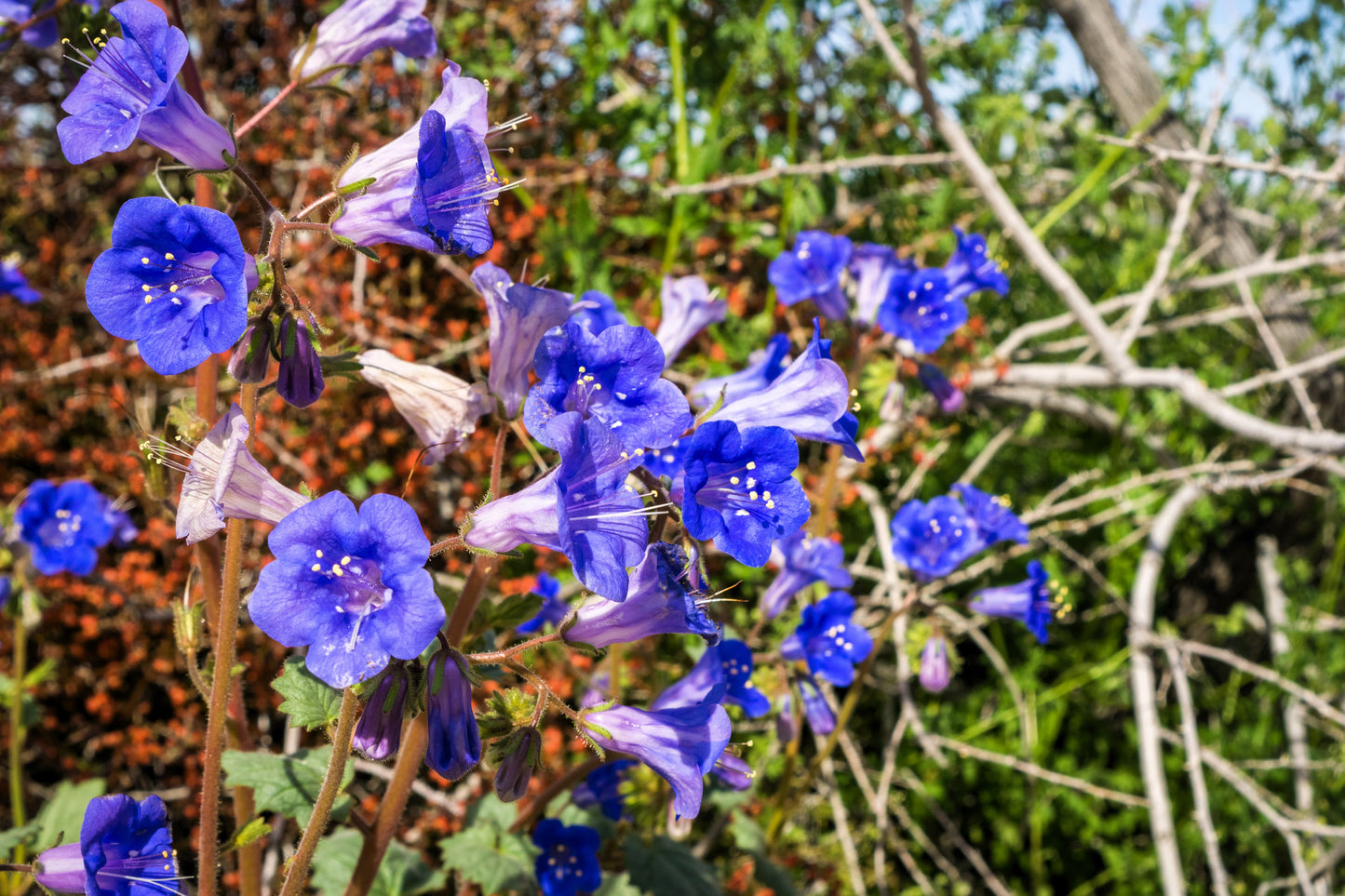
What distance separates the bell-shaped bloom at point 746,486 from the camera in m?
1.31

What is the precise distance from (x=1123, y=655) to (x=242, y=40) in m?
4.82

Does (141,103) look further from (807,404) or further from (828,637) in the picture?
(828,637)

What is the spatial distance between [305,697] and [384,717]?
9.9 inches

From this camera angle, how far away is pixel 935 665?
2352 mm

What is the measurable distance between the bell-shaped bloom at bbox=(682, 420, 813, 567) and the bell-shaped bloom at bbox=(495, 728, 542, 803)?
14.4 inches

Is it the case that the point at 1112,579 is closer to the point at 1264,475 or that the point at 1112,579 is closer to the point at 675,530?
the point at 1264,475

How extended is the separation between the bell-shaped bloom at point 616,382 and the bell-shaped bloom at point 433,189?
0.21 m

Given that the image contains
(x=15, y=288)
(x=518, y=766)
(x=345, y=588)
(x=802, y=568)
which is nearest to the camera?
(x=345, y=588)

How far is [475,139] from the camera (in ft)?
4.38

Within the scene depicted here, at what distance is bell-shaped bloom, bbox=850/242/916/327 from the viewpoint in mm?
2529

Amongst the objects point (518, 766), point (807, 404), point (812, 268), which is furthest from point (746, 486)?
point (812, 268)

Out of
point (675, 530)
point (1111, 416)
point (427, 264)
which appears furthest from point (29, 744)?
point (1111, 416)

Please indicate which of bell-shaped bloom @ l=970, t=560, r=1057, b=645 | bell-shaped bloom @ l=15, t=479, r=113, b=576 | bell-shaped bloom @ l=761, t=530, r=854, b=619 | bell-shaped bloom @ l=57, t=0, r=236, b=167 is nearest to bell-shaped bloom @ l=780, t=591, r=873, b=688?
bell-shaped bloom @ l=761, t=530, r=854, b=619

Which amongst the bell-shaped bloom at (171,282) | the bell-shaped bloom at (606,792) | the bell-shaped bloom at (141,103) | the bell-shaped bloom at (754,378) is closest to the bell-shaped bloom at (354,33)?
the bell-shaped bloom at (141,103)
